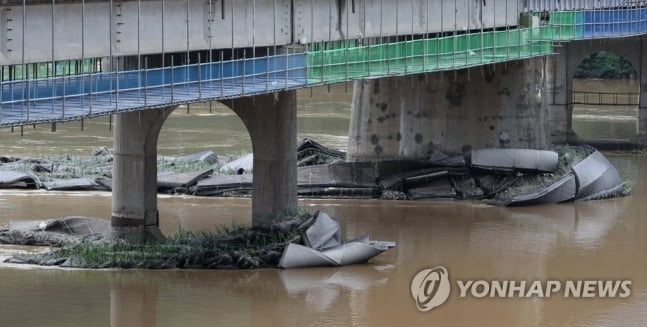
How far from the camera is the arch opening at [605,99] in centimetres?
5694

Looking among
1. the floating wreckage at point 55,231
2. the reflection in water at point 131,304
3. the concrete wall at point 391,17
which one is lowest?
the reflection in water at point 131,304

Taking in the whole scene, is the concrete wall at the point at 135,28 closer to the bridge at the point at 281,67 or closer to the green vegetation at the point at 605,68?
the bridge at the point at 281,67

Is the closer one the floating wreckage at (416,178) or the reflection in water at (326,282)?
the reflection in water at (326,282)

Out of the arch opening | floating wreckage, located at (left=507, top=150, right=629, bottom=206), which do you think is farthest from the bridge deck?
the arch opening

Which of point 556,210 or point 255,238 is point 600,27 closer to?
point 556,210

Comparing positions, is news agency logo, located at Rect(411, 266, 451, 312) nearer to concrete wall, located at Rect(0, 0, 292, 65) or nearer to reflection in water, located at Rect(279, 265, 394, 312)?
reflection in water, located at Rect(279, 265, 394, 312)

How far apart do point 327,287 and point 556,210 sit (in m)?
12.2

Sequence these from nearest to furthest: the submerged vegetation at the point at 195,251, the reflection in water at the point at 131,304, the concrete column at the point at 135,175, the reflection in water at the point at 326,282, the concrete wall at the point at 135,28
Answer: the concrete wall at the point at 135,28 → the reflection in water at the point at 131,304 → the reflection in water at the point at 326,282 → the submerged vegetation at the point at 195,251 → the concrete column at the point at 135,175

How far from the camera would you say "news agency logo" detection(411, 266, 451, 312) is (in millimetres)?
26469

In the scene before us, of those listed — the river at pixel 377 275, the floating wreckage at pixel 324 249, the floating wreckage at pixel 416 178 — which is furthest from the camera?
the floating wreckage at pixel 416 178

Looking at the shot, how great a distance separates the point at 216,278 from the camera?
28141 mm

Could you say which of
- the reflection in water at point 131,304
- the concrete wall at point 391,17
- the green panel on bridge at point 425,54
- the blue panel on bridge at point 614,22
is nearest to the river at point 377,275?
the reflection in water at point 131,304

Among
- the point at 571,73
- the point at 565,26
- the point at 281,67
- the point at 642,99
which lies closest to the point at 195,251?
the point at 281,67

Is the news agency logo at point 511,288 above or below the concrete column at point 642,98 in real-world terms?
below
